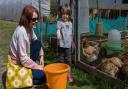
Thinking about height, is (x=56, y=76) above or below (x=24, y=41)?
below

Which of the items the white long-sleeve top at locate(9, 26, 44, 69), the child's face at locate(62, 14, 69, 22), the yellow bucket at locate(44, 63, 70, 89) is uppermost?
the child's face at locate(62, 14, 69, 22)

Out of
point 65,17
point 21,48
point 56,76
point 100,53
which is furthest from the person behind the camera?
point 100,53

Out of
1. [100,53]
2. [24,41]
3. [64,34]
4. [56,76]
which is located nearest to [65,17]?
[64,34]

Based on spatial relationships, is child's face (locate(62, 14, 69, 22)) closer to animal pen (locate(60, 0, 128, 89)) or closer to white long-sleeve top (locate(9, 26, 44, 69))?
animal pen (locate(60, 0, 128, 89))

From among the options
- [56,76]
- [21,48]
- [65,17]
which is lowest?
[56,76]

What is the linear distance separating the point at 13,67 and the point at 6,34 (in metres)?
8.91

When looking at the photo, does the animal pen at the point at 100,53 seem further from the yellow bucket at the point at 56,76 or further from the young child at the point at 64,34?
the yellow bucket at the point at 56,76

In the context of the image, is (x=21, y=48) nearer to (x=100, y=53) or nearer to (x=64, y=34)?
(x=64, y=34)

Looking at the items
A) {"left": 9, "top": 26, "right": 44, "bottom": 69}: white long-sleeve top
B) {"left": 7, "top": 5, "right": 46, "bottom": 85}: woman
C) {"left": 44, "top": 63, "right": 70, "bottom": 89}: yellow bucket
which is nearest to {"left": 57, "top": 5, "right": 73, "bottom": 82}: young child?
{"left": 44, "top": 63, "right": 70, "bottom": 89}: yellow bucket

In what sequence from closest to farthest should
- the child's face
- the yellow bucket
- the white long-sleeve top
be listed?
the white long-sleeve top
the yellow bucket
the child's face

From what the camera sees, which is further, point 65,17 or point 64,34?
point 64,34

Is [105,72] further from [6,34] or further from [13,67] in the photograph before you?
[6,34]

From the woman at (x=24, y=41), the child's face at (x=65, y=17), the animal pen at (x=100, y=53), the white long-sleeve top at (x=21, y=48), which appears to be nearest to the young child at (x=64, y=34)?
the child's face at (x=65, y=17)

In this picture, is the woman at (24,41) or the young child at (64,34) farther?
the young child at (64,34)
